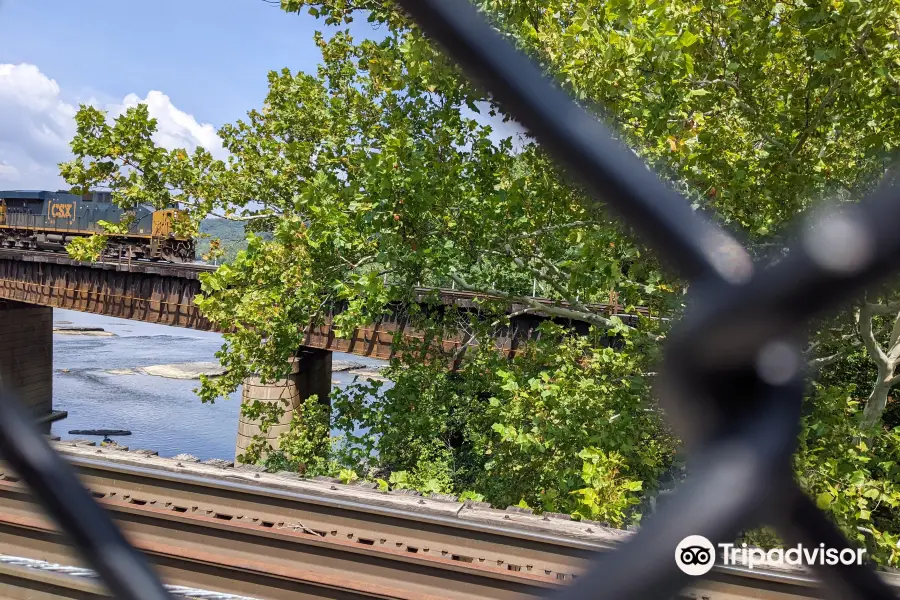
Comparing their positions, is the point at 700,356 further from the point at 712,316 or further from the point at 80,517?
the point at 80,517

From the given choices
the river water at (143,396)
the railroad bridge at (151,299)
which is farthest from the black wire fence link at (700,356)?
the river water at (143,396)

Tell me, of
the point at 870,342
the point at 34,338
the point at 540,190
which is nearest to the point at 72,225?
the point at 34,338

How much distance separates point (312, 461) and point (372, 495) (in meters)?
4.72

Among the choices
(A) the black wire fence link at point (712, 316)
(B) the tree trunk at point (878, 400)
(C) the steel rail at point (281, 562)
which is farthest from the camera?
(B) the tree trunk at point (878, 400)

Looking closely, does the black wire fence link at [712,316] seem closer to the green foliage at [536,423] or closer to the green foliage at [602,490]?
the green foliage at [536,423]

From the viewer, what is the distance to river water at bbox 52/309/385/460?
82.1ft

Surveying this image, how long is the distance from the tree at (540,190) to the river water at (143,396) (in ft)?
49.8

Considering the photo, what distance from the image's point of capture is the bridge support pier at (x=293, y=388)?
1802 centimetres

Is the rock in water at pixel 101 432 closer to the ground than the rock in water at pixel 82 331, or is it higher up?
closer to the ground

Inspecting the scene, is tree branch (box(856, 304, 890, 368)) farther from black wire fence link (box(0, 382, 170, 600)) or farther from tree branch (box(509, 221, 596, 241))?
black wire fence link (box(0, 382, 170, 600))

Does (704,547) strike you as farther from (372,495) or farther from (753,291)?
(372,495)

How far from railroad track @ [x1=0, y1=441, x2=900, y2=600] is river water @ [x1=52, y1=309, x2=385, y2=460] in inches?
651

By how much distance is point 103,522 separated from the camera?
468mm

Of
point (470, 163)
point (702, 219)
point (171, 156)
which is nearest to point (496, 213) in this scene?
point (470, 163)
